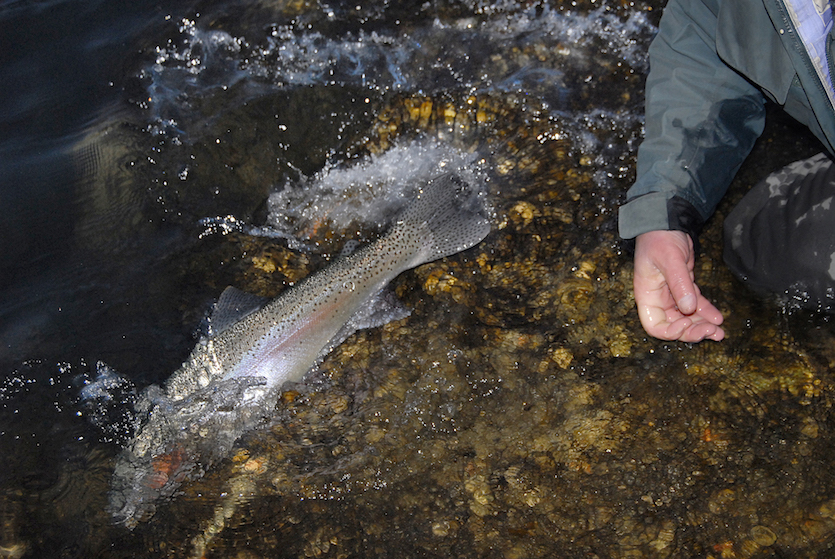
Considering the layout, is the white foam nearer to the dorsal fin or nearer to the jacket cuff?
the dorsal fin

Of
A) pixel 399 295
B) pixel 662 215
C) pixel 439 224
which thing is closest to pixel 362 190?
pixel 439 224

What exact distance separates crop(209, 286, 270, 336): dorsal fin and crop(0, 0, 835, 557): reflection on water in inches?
6.9

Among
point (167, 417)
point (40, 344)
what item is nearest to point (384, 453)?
point (167, 417)

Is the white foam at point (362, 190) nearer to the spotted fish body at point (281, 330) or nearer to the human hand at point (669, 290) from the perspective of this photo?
the spotted fish body at point (281, 330)

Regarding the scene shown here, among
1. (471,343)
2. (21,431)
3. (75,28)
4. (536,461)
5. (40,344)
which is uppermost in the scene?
(75,28)

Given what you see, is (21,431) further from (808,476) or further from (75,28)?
(808,476)

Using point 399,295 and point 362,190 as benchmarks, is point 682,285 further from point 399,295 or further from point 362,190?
point 362,190

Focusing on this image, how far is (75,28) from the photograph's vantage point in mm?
5062

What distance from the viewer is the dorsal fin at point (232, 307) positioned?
12.9 feet

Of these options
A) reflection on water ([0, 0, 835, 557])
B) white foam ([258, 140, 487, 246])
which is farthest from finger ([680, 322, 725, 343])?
white foam ([258, 140, 487, 246])

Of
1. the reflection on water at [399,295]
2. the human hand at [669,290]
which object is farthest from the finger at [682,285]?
the reflection on water at [399,295]

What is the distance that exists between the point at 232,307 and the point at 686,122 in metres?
3.09

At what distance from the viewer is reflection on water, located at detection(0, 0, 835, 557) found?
3.12m

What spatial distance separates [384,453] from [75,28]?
4690 mm
